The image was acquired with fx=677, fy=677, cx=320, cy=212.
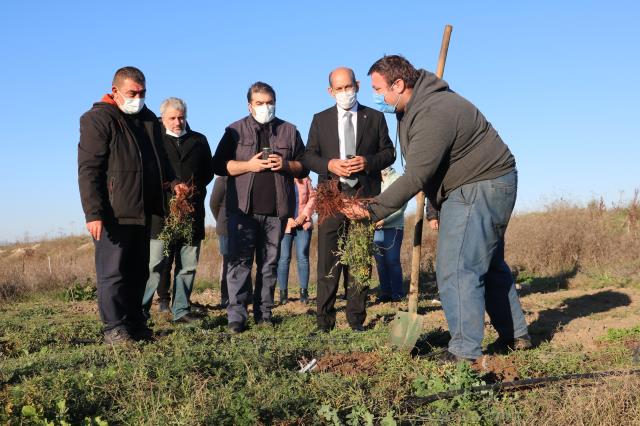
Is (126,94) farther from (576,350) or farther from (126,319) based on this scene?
(576,350)

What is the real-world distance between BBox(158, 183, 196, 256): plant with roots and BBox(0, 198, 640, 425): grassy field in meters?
0.95

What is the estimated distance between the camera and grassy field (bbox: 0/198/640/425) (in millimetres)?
3818

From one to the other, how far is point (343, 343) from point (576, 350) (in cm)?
200

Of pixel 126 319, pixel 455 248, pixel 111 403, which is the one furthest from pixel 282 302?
pixel 111 403

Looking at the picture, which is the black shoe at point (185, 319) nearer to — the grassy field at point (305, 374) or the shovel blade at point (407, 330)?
the grassy field at point (305, 374)

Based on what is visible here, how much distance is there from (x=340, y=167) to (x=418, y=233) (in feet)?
3.79

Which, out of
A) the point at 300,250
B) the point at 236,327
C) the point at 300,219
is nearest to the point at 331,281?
the point at 236,327

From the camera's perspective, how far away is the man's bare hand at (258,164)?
7.01 m

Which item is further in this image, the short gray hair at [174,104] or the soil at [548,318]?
the short gray hair at [174,104]

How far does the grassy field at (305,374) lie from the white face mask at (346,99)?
7.63 feet

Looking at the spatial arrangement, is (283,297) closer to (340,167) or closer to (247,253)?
(247,253)

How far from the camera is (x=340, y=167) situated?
21.9 ft

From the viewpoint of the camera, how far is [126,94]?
6320 millimetres

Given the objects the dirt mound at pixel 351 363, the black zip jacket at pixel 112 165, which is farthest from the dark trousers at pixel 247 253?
the dirt mound at pixel 351 363
